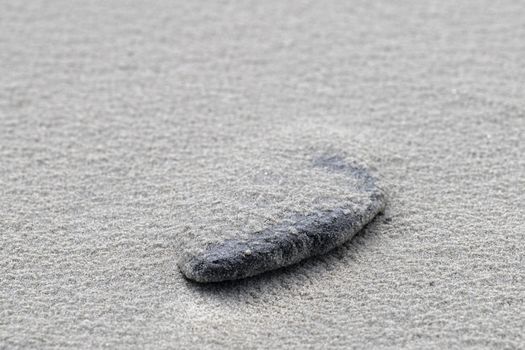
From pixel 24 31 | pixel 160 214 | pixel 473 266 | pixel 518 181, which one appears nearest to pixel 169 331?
pixel 160 214

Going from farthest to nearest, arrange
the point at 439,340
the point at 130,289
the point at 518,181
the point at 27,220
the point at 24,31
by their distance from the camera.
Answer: the point at 24,31, the point at 518,181, the point at 27,220, the point at 130,289, the point at 439,340

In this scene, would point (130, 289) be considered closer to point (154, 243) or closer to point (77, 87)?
point (154, 243)

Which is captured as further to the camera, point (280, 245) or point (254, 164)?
point (254, 164)
